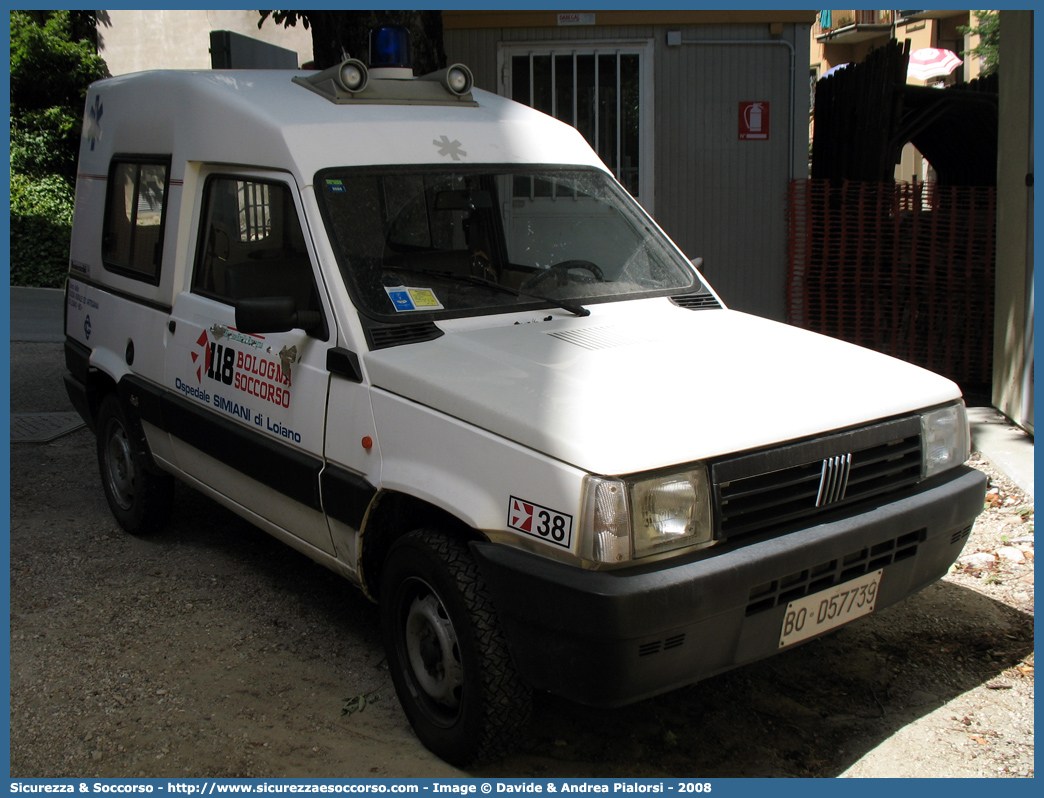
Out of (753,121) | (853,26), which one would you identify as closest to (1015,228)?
(753,121)

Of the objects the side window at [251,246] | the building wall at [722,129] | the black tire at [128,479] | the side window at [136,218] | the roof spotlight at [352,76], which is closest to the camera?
the side window at [251,246]

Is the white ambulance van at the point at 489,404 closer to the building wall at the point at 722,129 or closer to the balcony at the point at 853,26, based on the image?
the building wall at the point at 722,129

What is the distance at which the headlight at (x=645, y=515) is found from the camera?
2.58 metres

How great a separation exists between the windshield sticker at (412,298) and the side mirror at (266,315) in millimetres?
357

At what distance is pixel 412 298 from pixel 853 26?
34.9m

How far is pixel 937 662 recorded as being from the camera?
12.3ft

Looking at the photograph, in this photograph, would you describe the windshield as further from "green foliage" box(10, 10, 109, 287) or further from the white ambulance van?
"green foliage" box(10, 10, 109, 287)

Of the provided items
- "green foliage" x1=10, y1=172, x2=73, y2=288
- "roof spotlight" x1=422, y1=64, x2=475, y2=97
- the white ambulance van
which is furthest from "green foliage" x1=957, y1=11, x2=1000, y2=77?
the white ambulance van

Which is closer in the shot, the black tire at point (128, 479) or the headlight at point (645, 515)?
the headlight at point (645, 515)

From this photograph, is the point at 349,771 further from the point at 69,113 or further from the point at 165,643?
the point at 69,113

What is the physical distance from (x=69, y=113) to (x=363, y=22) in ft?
34.5

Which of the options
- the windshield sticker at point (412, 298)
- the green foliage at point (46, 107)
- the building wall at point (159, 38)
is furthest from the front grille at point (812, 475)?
the building wall at point (159, 38)

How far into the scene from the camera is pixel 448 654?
3.04 m

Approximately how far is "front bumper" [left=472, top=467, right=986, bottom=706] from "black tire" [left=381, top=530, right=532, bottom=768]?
0.11 meters
